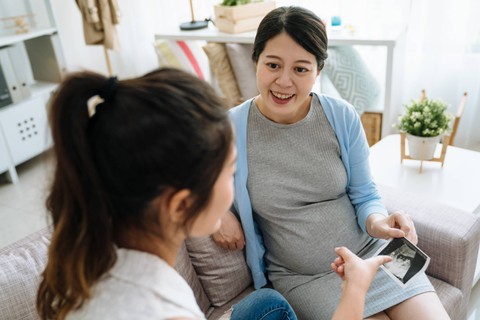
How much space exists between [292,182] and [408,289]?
0.43 meters

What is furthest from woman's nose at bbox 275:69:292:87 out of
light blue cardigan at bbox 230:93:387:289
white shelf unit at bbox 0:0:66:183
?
white shelf unit at bbox 0:0:66:183

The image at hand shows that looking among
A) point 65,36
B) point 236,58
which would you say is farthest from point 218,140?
point 65,36

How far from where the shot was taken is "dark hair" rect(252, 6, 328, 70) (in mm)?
1232

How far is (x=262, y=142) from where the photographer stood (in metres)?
1.33

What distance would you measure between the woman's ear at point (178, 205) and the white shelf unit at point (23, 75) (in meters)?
2.27

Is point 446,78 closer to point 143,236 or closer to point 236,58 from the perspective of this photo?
point 236,58

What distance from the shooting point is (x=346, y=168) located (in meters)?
1.36

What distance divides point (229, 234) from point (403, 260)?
19.8 inches

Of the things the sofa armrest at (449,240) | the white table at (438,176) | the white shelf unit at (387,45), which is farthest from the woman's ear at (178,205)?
the white shelf unit at (387,45)

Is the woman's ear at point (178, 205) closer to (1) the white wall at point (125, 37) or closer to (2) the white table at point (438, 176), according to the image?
(2) the white table at point (438, 176)

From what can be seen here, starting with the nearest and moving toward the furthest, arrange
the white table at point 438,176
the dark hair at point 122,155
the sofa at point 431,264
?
the dark hair at point 122,155 < the sofa at point 431,264 < the white table at point 438,176

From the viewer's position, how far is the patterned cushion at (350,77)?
255 cm

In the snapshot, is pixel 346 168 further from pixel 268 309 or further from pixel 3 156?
pixel 3 156

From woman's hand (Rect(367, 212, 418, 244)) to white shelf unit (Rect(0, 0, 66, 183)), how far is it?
6.96ft
